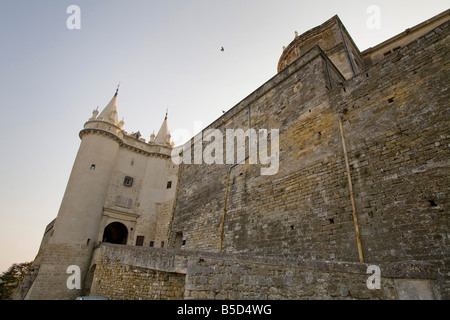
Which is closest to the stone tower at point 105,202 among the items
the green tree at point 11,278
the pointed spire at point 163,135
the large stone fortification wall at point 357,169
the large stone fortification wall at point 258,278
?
the pointed spire at point 163,135

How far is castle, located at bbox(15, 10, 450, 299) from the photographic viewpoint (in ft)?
13.6

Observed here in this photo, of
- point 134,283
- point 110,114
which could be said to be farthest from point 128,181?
point 134,283

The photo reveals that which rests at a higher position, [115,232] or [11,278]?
[115,232]

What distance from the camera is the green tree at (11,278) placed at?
2047 centimetres

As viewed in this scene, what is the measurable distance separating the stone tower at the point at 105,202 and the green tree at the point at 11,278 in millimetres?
6151

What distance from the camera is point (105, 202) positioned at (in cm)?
1816

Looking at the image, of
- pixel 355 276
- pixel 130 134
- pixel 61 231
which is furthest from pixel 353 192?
pixel 130 134

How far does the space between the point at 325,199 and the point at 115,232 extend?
63.0ft

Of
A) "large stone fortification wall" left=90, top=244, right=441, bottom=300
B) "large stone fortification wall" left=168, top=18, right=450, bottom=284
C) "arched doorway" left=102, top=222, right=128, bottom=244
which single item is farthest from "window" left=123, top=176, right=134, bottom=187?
"large stone fortification wall" left=90, top=244, right=441, bottom=300

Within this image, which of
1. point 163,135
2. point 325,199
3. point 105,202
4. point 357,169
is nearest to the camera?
point 357,169

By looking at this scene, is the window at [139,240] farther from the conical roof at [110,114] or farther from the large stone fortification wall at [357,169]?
the large stone fortification wall at [357,169]

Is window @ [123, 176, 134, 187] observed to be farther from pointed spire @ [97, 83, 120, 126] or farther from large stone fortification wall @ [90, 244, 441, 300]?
large stone fortification wall @ [90, 244, 441, 300]

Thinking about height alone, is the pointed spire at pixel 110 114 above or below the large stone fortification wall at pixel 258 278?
above

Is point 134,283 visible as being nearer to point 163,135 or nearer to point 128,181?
point 128,181
